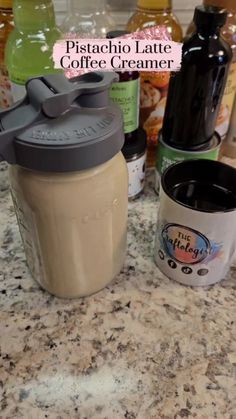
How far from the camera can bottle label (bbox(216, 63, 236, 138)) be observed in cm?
55

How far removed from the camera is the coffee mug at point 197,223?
0.39 m

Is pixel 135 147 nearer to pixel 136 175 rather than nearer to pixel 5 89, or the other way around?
pixel 136 175

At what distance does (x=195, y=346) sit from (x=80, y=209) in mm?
184

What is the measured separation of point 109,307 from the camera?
1.42ft

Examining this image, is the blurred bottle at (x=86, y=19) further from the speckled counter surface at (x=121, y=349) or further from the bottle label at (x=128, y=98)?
the speckled counter surface at (x=121, y=349)

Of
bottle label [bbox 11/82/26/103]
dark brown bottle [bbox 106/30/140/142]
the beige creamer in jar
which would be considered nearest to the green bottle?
bottle label [bbox 11/82/26/103]

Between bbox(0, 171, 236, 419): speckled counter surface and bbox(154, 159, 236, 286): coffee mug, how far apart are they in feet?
0.09

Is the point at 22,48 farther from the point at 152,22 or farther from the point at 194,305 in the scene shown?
the point at 194,305

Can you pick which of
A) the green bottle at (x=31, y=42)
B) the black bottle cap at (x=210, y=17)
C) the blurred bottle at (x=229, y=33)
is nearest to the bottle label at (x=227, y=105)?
the blurred bottle at (x=229, y=33)

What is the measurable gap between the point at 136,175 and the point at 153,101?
12cm

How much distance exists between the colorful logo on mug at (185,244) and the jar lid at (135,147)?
135 mm

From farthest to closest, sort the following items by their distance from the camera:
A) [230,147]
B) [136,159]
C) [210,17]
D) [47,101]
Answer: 1. [230,147]
2. [136,159]
3. [210,17]
4. [47,101]

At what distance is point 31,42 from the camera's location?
0.53m

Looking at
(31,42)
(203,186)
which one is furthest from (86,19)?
(203,186)
